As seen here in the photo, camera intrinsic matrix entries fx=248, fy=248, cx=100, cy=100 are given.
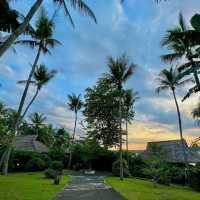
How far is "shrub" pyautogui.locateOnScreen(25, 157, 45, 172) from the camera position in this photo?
2788 centimetres

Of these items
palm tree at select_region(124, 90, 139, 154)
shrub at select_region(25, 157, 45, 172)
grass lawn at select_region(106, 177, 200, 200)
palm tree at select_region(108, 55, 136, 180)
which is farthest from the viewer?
palm tree at select_region(124, 90, 139, 154)

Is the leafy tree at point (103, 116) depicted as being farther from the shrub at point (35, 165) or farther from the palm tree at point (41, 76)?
the palm tree at point (41, 76)

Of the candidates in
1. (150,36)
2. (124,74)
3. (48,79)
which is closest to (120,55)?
(124,74)


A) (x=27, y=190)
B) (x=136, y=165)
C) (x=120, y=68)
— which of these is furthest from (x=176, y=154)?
(x=27, y=190)

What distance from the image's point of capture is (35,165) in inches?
1100

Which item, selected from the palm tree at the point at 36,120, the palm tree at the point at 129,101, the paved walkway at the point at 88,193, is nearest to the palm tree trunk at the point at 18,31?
the paved walkway at the point at 88,193

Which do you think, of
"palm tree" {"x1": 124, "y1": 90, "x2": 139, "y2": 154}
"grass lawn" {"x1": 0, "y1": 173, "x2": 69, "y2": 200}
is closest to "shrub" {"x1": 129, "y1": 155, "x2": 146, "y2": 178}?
"palm tree" {"x1": 124, "y1": 90, "x2": 139, "y2": 154}

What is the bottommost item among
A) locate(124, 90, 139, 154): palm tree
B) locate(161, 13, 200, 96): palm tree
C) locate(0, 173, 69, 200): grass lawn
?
locate(0, 173, 69, 200): grass lawn

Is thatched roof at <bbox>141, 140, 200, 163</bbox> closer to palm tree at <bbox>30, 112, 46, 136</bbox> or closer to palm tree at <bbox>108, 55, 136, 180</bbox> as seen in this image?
palm tree at <bbox>108, 55, 136, 180</bbox>

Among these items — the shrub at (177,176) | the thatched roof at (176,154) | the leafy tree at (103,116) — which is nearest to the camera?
the shrub at (177,176)

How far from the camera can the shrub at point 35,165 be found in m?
27.9

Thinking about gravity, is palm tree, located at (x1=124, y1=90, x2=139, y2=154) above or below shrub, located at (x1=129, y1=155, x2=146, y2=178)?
above

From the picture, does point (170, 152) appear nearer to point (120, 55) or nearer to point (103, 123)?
point (103, 123)

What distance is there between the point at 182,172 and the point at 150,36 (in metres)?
15.4
